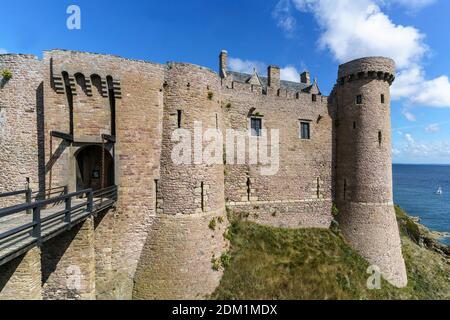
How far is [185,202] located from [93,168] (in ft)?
16.4

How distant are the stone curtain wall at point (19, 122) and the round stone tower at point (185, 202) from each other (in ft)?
18.4

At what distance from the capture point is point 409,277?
56.7ft

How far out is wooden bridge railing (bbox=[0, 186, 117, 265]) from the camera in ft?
18.6

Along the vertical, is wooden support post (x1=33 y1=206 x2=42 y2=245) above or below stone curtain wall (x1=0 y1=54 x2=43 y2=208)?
below

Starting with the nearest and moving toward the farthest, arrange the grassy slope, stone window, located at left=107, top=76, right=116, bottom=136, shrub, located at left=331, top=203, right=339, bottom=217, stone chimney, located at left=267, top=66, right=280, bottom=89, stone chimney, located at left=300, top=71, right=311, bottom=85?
1. stone window, located at left=107, top=76, right=116, bottom=136
2. the grassy slope
3. shrub, located at left=331, top=203, right=339, bottom=217
4. stone chimney, located at left=267, top=66, right=280, bottom=89
5. stone chimney, located at left=300, top=71, right=311, bottom=85

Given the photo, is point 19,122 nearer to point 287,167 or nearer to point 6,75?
point 6,75

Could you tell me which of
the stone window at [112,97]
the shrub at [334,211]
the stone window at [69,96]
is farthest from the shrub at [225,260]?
the stone window at [69,96]

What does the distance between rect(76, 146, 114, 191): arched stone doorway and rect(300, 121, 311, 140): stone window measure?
1234cm

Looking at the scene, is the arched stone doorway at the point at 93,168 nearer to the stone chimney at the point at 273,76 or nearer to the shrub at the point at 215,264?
the shrub at the point at 215,264

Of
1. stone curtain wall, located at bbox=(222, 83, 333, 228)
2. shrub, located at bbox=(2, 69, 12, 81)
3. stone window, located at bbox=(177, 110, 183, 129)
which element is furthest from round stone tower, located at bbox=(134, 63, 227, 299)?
shrub, located at bbox=(2, 69, 12, 81)

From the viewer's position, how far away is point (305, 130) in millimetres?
17281

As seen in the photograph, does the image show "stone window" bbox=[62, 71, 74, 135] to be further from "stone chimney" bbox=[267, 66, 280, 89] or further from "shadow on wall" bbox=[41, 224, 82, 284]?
"stone chimney" bbox=[267, 66, 280, 89]

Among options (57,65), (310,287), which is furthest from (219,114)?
(310,287)
